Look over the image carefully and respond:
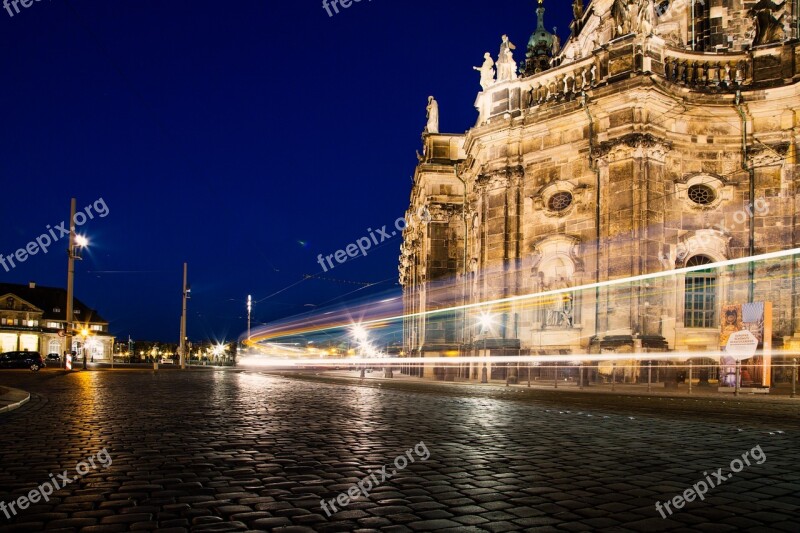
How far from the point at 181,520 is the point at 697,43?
31041 mm

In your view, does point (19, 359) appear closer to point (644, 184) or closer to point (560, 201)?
point (560, 201)

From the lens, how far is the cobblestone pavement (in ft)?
15.4

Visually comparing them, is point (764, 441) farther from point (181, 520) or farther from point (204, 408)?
point (204, 408)

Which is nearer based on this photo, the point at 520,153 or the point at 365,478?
the point at 365,478

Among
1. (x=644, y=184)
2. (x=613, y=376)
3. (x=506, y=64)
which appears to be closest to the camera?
(x=613, y=376)

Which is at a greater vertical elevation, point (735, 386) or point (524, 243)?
point (524, 243)

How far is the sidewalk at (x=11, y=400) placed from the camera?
1226 cm

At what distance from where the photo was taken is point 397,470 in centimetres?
649

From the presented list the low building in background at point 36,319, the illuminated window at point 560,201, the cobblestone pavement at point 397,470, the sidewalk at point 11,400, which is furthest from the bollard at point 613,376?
the low building in background at point 36,319

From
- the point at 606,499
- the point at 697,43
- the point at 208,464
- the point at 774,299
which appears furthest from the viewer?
the point at 697,43

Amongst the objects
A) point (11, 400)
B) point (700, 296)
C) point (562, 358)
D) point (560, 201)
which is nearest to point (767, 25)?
point (560, 201)

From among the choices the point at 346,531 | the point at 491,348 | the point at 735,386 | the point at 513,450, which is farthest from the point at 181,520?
the point at 491,348

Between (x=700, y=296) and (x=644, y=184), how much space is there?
4.87m

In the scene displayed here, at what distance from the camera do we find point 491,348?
27.5 metres
